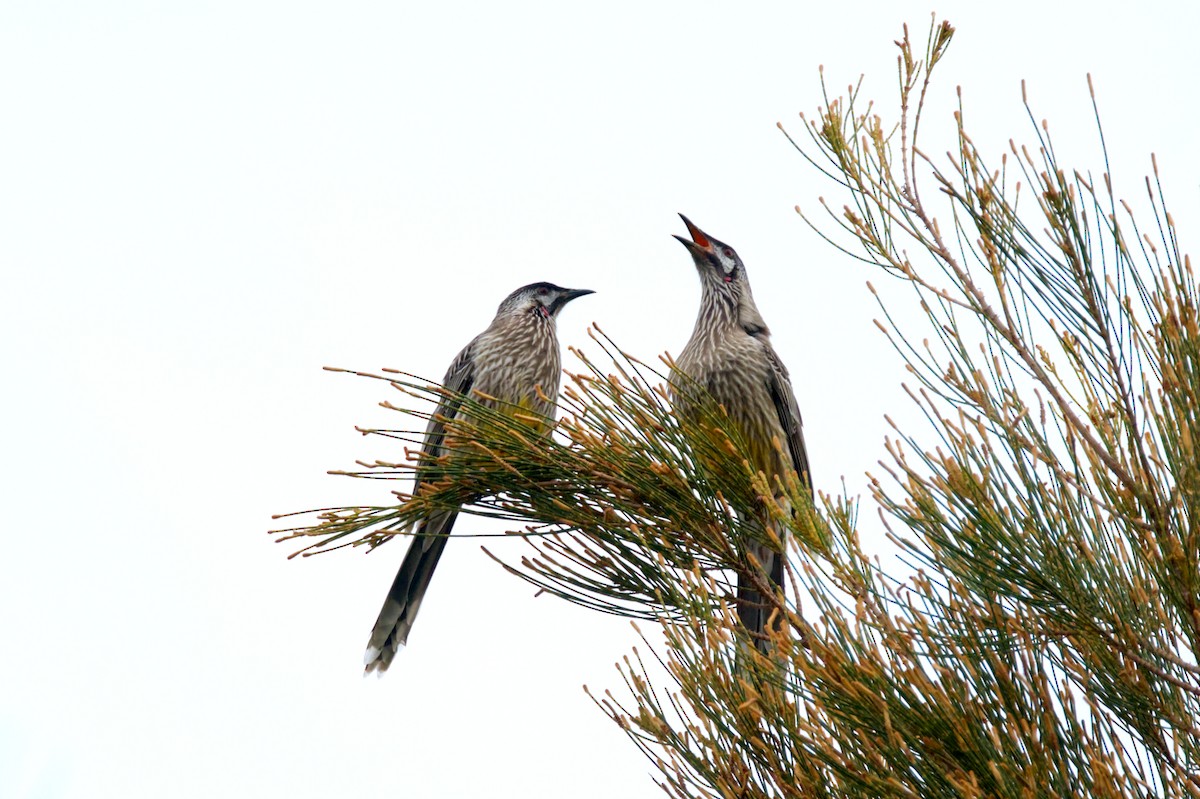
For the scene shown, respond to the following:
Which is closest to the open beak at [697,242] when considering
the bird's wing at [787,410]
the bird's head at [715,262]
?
the bird's head at [715,262]

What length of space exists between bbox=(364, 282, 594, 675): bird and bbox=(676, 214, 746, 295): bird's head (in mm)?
829

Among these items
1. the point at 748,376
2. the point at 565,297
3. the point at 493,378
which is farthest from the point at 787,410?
the point at 565,297

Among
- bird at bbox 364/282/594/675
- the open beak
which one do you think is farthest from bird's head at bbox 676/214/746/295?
bird at bbox 364/282/594/675

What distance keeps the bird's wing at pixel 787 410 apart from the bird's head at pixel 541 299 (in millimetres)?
1396

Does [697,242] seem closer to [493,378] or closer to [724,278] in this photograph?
[724,278]

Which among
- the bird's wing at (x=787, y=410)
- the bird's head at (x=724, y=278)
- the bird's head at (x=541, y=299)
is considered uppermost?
the bird's head at (x=541, y=299)

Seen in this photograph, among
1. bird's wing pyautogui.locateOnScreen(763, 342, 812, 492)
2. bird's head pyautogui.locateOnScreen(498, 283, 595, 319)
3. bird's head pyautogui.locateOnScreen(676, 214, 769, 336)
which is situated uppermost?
bird's head pyautogui.locateOnScreen(498, 283, 595, 319)

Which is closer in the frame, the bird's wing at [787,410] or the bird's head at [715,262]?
the bird's wing at [787,410]

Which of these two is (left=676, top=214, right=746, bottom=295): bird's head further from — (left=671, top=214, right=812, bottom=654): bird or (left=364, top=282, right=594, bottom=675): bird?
(left=364, top=282, right=594, bottom=675): bird

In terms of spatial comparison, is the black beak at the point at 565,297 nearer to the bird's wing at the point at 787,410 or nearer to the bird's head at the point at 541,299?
the bird's head at the point at 541,299

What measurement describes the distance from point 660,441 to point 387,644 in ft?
6.50

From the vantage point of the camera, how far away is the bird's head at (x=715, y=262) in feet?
17.1

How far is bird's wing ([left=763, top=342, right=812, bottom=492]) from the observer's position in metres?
4.69

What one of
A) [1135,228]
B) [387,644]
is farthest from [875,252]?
[387,644]
